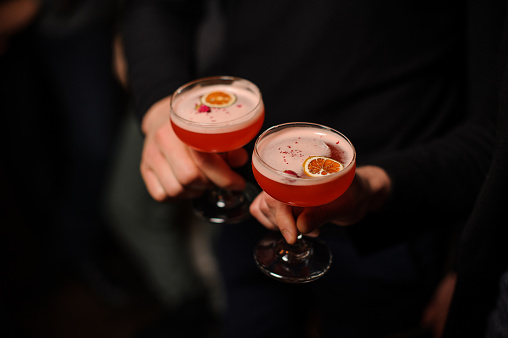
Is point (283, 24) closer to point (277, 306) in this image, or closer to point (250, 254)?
point (250, 254)

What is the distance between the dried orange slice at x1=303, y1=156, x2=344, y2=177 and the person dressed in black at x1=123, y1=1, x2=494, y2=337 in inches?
6.1

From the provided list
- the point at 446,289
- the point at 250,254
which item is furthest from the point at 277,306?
the point at 446,289

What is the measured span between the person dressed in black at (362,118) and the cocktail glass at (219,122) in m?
0.08

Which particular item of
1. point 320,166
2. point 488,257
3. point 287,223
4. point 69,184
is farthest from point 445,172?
point 69,184

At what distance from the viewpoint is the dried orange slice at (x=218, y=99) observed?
1.35 m

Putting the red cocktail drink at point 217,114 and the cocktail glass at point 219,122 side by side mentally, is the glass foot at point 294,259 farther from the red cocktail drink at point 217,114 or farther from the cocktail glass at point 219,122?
the red cocktail drink at point 217,114

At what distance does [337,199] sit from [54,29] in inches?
78.0

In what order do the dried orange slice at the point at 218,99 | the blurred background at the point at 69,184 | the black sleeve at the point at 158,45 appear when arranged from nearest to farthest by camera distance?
the dried orange slice at the point at 218,99
the black sleeve at the point at 158,45
the blurred background at the point at 69,184

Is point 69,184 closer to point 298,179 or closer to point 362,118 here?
point 362,118

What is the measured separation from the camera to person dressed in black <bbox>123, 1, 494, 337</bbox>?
1250 millimetres

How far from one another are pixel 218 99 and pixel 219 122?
169 mm

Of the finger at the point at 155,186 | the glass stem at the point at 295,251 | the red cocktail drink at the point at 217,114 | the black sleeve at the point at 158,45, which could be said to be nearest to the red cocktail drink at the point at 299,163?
the red cocktail drink at the point at 217,114

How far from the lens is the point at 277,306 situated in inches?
72.4

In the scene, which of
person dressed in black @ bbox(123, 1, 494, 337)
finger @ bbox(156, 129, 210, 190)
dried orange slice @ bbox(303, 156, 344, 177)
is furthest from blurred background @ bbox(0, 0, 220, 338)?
dried orange slice @ bbox(303, 156, 344, 177)
